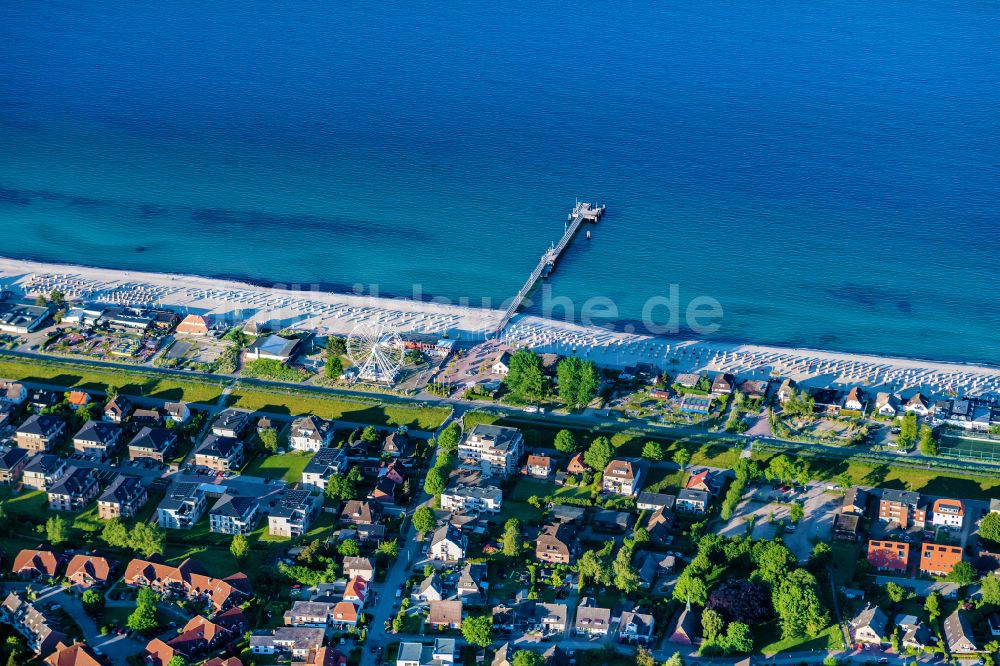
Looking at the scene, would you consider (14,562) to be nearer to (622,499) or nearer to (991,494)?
(622,499)

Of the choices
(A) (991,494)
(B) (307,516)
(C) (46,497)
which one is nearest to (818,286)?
(A) (991,494)

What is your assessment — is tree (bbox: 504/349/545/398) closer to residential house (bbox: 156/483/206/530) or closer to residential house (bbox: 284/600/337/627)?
residential house (bbox: 156/483/206/530)

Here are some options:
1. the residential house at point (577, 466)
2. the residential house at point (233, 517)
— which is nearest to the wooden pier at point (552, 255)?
the residential house at point (577, 466)

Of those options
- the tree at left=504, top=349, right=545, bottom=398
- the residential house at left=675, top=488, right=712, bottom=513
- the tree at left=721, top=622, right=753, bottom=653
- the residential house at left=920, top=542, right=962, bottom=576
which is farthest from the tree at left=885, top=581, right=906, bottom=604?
the tree at left=504, top=349, right=545, bottom=398

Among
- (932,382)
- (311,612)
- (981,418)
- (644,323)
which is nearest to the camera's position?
(311,612)

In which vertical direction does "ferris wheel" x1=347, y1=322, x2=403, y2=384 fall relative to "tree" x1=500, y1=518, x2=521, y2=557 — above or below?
above
